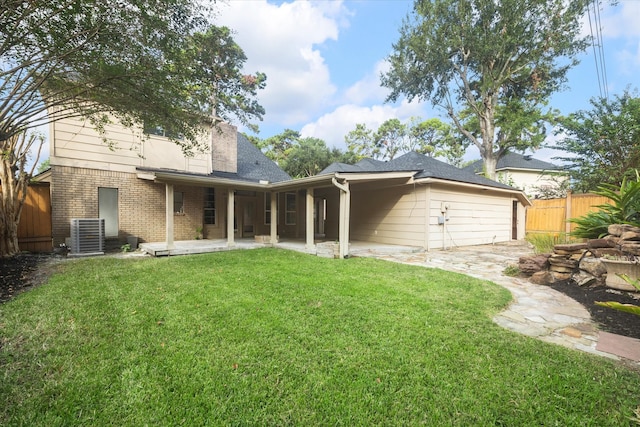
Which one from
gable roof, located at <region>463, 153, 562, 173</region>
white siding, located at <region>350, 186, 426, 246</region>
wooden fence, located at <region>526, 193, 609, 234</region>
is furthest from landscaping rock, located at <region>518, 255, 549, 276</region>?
gable roof, located at <region>463, 153, 562, 173</region>

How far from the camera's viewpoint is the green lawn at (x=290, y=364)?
1.84m

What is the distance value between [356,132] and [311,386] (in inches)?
1276

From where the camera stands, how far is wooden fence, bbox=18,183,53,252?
8.11m

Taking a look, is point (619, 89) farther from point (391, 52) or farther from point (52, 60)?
point (52, 60)

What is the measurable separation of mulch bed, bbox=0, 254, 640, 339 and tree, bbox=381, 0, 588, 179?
627 inches

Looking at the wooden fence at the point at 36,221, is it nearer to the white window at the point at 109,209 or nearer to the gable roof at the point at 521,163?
the white window at the point at 109,209

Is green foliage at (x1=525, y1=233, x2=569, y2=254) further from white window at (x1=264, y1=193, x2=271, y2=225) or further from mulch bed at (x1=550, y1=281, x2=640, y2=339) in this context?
white window at (x1=264, y1=193, x2=271, y2=225)

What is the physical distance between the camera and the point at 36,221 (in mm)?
8297

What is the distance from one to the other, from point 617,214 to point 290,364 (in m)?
6.36

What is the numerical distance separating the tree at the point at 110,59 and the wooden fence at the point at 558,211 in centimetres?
1220

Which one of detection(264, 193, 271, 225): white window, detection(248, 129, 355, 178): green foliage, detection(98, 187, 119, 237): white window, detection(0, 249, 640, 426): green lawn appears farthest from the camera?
detection(248, 129, 355, 178): green foliage

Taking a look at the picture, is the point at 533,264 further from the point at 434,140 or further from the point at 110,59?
the point at 434,140

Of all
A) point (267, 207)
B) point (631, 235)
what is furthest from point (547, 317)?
point (267, 207)

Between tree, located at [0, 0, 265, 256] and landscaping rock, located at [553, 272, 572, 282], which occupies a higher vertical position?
tree, located at [0, 0, 265, 256]
